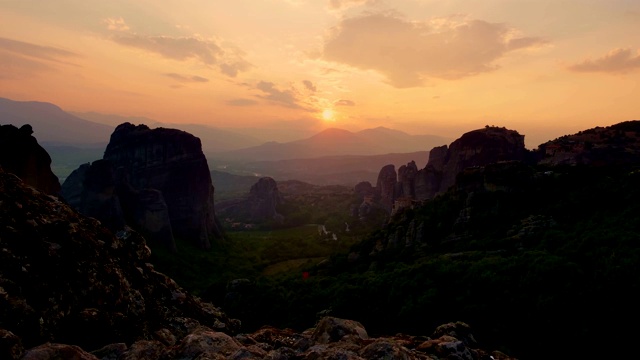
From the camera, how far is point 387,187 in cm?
16925

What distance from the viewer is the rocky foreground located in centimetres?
1112

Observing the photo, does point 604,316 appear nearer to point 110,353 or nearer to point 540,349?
point 540,349

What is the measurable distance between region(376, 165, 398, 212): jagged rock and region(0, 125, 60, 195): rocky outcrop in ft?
411

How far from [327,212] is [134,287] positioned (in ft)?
602

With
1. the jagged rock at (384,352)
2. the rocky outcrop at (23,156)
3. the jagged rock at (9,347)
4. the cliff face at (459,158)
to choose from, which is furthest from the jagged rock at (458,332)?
the cliff face at (459,158)

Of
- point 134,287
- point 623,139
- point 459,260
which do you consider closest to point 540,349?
point 459,260

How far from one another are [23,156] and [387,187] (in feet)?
451

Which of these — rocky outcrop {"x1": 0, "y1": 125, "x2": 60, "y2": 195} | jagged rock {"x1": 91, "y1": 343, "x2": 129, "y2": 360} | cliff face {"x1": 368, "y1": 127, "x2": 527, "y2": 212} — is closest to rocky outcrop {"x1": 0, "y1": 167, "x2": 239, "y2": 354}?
jagged rock {"x1": 91, "y1": 343, "x2": 129, "y2": 360}

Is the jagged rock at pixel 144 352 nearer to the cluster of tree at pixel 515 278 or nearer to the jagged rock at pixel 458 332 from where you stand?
the jagged rock at pixel 458 332

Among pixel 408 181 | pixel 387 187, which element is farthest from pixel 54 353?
pixel 387 187

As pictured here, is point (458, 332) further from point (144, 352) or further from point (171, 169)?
point (171, 169)

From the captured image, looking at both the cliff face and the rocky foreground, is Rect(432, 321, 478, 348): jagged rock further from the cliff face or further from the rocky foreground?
the cliff face

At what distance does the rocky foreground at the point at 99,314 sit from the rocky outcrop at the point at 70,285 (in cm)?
3

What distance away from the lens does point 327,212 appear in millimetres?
199500
